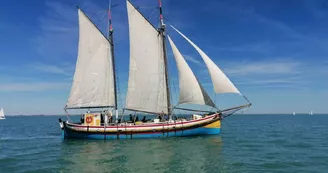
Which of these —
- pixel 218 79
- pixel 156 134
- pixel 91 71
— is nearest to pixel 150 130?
pixel 156 134

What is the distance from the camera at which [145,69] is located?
4484cm

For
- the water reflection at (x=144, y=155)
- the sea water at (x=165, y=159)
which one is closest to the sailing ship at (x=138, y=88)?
the water reflection at (x=144, y=155)

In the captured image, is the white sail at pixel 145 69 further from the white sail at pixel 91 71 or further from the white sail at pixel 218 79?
the white sail at pixel 218 79

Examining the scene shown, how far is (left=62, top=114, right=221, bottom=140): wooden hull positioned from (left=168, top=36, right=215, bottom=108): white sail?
8.36ft

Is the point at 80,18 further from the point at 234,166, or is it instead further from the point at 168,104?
the point at 234,166

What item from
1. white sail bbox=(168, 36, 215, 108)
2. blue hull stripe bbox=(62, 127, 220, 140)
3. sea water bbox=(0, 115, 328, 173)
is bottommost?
sea water bbox=(0, 115, 328, 173)

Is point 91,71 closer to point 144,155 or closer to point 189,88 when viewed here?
point 189,88

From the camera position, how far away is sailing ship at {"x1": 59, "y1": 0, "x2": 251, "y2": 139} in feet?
139

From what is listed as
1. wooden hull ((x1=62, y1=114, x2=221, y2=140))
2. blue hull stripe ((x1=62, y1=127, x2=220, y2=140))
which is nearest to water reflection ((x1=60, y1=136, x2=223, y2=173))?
blue hull stripe ((x1=62, y1=127, x2=220, y2=140))

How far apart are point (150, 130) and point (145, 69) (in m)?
8.87

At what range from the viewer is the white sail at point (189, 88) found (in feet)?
141

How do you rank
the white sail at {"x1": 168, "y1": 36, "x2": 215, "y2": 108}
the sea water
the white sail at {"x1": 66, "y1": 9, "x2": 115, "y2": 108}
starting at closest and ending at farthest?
the sea water
the white sail at {"x1": 168, "y1": 36, "x2": 215, "y2": 108}
the white sail at {"x1": 66, "y1": 9, "x2": 115, "y2": 108}

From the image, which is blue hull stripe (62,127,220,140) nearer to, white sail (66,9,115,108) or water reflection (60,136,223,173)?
water reflection (60,136,223,173)

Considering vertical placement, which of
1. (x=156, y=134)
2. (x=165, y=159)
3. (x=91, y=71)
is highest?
(x=91, y=71)
